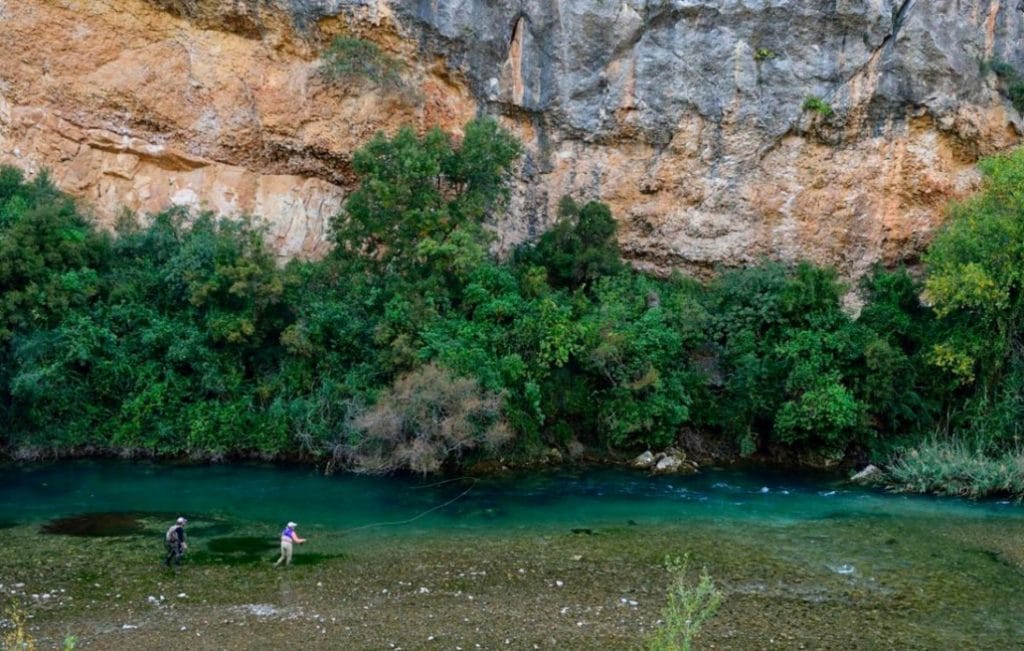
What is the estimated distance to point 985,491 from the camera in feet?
70.4

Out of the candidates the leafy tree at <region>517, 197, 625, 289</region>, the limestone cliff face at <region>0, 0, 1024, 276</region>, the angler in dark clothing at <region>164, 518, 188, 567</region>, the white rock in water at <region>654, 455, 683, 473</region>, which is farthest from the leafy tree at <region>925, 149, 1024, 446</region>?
the angler in dark clothing at <region>164, 518, 188, 567</region>

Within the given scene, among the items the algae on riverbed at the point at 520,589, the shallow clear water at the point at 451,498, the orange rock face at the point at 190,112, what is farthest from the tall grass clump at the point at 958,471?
the orange rock face at the point at 190,112

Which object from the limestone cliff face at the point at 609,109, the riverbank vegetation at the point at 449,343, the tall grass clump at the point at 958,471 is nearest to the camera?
the tall grass clump at the point at 958,471

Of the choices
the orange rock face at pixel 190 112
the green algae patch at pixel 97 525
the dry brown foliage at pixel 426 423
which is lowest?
the green algae patch at pixel 97 525

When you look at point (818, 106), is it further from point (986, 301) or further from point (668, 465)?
point (668, 465)

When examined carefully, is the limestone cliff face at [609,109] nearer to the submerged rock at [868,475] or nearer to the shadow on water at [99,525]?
the submerged rock at [868,475]

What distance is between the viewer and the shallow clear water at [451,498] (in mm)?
18734

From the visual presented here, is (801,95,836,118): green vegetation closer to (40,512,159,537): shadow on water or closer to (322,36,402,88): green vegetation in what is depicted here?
(322,36,402,88): green vegetation

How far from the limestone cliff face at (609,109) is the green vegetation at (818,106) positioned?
26cm

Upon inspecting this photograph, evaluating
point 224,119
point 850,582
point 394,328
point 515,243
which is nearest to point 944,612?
point 850,582

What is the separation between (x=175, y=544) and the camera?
14930 millimetres

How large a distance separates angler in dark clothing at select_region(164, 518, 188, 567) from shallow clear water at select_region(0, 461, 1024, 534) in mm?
3201

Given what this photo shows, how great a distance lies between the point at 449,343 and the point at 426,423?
8.21 ft

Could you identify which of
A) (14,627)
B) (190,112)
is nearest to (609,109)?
(190,112)
